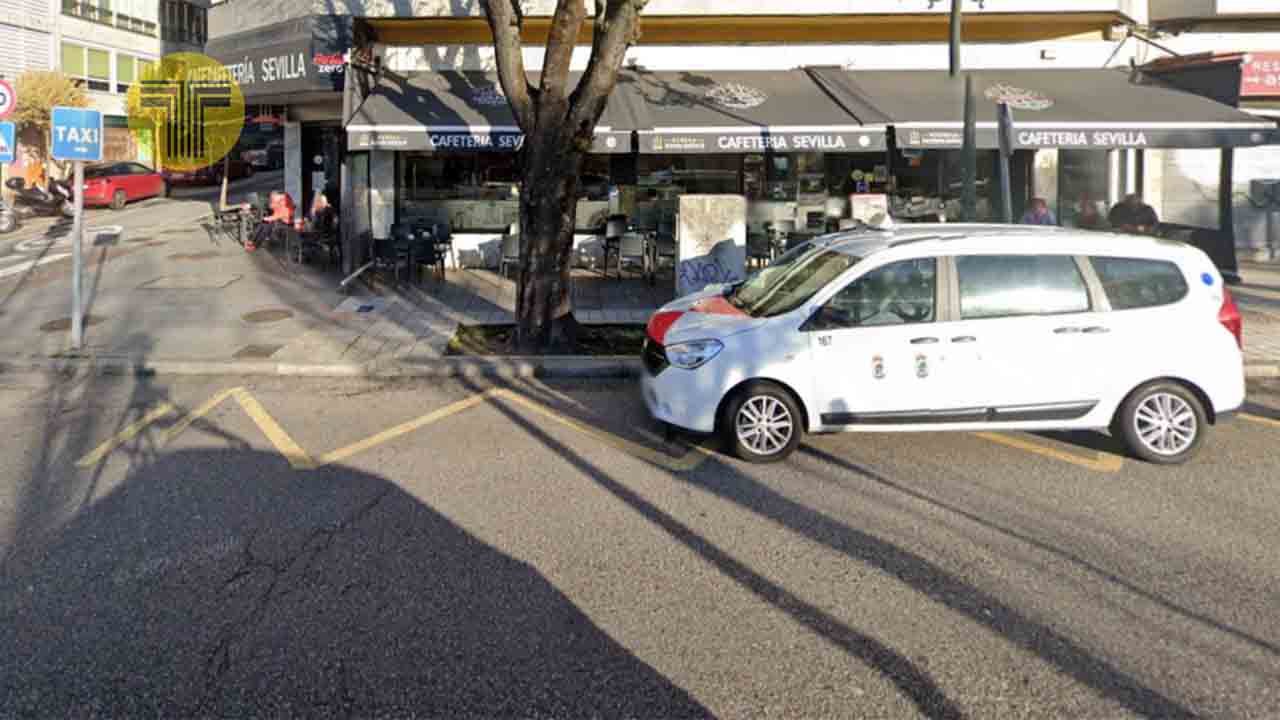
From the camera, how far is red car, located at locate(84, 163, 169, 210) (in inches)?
1053

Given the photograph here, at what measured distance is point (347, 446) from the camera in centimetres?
699

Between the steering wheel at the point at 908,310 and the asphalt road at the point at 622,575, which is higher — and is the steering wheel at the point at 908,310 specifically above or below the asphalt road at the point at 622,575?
above

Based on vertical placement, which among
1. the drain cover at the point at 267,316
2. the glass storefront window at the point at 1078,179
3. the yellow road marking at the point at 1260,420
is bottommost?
the yellow road marking at the point at 1260,420

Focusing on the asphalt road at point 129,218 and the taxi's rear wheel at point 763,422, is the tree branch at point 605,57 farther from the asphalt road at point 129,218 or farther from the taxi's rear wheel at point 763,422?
the asphalt road at point 129,218

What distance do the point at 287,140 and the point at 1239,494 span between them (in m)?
18.8

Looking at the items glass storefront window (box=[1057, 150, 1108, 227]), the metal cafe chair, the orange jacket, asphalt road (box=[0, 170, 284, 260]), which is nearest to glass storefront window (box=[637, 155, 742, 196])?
the metal cafe chair

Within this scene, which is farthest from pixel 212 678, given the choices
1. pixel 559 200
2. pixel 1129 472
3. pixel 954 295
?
pixel 559 200

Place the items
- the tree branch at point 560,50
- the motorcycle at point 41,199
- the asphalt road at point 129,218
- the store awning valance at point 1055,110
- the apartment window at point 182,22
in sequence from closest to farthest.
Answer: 1. the tree branch at point 560,50
2. the store awning valance at point 1055,110
3. the asphalt road at point 129,218
4. the motorcycle at point 41,199
5. the apartment window at point 182,22

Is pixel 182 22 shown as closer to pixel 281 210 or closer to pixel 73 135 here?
pixel 281 210

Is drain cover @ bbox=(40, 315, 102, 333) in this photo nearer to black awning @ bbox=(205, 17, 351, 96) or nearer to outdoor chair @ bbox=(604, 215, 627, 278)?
black awning @ bbox=(205, 17, 351, 96)

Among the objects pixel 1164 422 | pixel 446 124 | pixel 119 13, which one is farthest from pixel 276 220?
pixel 119 13

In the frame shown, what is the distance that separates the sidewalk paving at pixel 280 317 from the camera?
968 centimetres

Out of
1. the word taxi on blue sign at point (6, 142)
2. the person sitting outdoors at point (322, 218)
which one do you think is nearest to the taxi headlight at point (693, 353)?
the person sitting outdoors at point (322, 218)

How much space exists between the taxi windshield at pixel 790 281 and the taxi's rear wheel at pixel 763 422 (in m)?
0.61
